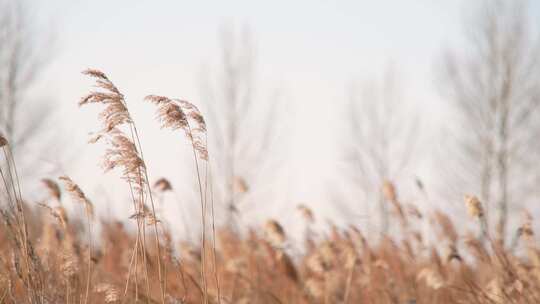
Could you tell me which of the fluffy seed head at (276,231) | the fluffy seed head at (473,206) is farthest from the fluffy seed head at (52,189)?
the fluffy seed head at (473,206)

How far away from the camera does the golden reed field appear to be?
2.47m

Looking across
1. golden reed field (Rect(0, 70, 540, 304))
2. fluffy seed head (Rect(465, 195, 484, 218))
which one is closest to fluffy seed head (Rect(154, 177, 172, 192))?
golden reed field (Rect(0, 70, 540, 304))

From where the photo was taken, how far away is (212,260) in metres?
3.90

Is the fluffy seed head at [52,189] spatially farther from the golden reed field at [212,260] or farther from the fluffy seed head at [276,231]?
the fluffy seed head at [276,231]

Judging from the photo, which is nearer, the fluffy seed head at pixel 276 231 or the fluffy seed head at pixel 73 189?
the fluffy seed head at pixel 73 189

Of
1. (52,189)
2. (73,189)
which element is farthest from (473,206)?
(52,189)

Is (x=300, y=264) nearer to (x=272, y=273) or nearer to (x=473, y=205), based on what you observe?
(x=272, y=273)

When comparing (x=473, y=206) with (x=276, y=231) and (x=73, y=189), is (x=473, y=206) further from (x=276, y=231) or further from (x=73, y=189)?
(x=73, y=189)

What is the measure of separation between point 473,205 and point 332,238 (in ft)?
6.04

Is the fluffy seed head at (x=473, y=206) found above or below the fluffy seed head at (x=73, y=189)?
below

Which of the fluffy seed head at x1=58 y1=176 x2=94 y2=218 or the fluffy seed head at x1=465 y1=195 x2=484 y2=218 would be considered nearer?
the fluffy seed head at x1=58 y1=176 x2=94 y2=218

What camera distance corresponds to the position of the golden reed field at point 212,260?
247 cm

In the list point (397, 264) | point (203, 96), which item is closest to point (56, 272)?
point (397, 264)

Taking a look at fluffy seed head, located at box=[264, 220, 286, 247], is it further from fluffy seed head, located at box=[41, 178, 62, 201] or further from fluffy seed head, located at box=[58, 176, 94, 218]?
fluffy seed head, located at box=[58, 176, 94, 218]
